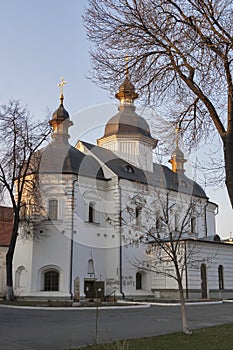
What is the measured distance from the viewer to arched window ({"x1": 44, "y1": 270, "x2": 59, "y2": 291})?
31.0m

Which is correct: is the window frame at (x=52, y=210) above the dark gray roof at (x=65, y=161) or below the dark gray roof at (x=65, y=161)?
below

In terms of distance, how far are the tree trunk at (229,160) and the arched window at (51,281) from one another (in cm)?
2302

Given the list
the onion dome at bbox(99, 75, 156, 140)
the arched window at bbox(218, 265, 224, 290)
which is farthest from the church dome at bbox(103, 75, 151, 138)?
the arched window at bbox(218, 265, 224, 290)

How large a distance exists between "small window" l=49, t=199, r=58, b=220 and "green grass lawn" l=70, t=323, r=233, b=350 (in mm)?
21060

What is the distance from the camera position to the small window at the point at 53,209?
106ft

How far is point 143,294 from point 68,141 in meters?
14.4

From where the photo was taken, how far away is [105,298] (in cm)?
3025

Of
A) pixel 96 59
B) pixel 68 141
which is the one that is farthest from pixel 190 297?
pixel 96 59

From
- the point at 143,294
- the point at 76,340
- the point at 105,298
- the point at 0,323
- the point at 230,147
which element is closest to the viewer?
the point at 230,147

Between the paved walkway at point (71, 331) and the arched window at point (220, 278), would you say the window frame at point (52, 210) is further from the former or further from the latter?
the paved walkway at point (71, 331)

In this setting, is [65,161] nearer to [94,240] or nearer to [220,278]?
[94,240]

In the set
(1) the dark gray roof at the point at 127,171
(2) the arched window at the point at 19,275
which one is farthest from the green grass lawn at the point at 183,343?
(1) the dark gray roof at the point at 127,171

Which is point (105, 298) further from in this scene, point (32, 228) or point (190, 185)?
point (190, 185)

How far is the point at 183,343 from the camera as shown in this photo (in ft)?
33.7
